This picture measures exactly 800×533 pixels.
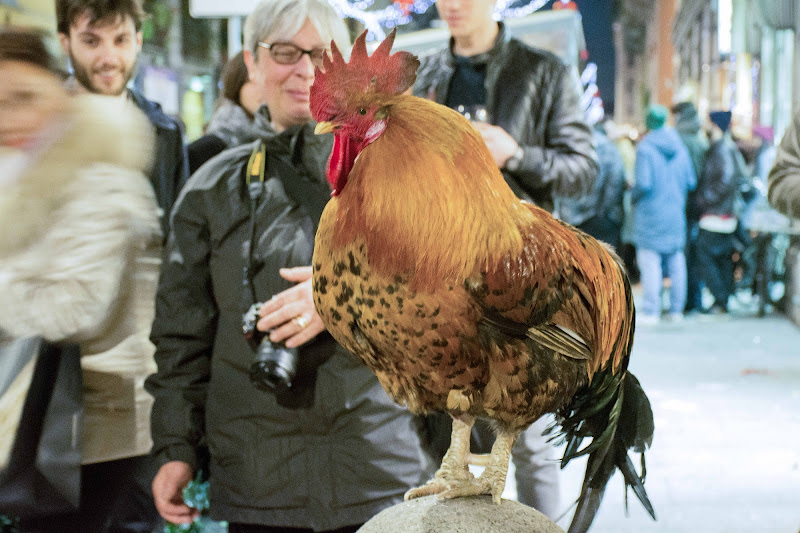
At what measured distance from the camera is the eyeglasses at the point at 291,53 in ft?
6.55

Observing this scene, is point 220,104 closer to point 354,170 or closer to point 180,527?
point 180,527

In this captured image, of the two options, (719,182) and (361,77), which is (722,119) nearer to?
(719,182)

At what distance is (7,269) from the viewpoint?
179 cm

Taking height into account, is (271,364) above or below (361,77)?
below

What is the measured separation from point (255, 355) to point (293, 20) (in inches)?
30.7

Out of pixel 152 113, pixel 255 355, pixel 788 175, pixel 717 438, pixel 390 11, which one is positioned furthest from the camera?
pixel 390 11

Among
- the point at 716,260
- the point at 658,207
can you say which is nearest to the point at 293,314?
the point at 658,207

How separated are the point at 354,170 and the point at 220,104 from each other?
2.77m

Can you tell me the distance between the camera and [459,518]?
1499mm

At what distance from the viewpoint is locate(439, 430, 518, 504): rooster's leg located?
148cm

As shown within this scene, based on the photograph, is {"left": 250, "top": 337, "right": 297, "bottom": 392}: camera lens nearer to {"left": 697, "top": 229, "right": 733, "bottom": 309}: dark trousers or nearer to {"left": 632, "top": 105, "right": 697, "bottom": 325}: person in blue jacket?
{"left": 632, "top": 105, "right": 697, "bottom": 325}: person in blue jacket

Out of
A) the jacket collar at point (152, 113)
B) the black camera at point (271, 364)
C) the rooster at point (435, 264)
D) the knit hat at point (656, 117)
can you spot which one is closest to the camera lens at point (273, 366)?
the black camera at point (271, 364)

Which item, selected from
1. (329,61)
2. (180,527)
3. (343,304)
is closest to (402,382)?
(343,304)

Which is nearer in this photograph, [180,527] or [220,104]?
[180,527]
